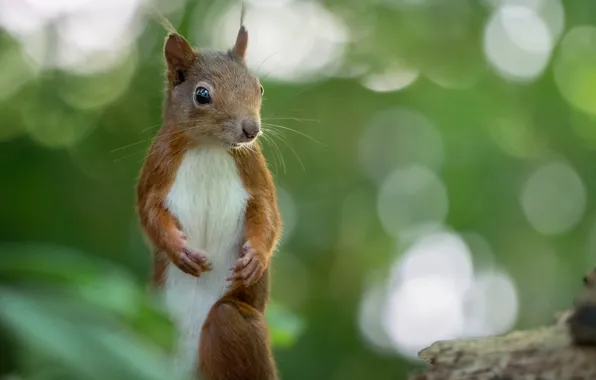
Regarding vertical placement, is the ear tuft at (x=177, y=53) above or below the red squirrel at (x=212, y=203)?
above

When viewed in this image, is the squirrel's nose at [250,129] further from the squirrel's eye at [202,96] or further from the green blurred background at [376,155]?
the green blurred background at [376,155]

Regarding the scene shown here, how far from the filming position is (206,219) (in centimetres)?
125

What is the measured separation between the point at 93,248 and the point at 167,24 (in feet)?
7.43

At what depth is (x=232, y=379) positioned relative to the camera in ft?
3.92

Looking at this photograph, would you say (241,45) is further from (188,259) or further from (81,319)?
(81,319)

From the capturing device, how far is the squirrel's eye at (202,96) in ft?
4.11

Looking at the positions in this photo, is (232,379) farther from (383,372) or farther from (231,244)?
(383,372)

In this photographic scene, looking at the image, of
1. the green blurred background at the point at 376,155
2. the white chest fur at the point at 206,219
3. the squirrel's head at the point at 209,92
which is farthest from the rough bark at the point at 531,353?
Result: the green blurred background at the point at 376,155

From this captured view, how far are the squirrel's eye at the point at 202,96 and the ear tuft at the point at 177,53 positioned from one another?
0.06 meters

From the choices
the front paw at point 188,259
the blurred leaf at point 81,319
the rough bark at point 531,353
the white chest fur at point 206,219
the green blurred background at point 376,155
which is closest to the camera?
the blurred leaf at point 81,319

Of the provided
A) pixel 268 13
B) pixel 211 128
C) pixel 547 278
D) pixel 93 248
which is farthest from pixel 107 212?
pixel 547 278

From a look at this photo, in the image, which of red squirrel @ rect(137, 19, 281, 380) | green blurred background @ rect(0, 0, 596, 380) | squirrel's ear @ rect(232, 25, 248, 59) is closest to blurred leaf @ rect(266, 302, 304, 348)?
red squirrel @ rect(137, 19, 281, 380)

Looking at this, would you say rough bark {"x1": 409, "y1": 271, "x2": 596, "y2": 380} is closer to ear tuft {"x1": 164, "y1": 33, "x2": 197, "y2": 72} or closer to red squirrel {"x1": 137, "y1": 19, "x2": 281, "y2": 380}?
red squirrel {"x1": 137, "y1": 19, "x2": 281, "y2": 380}

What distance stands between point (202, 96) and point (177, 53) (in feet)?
0.26
